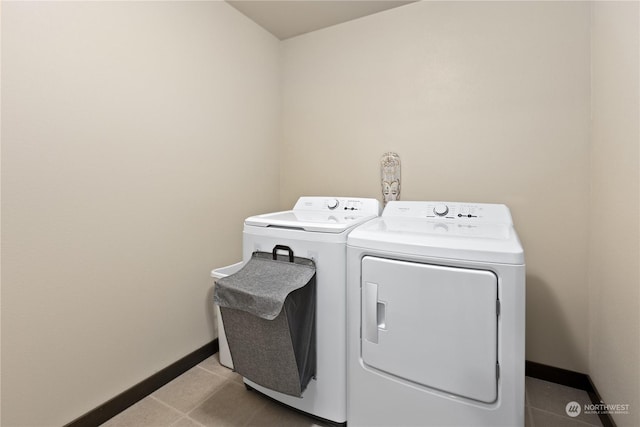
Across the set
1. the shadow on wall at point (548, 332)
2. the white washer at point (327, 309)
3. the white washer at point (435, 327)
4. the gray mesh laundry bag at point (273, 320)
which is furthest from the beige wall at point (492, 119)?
the gray mesh laundry bag at point (273, 320)

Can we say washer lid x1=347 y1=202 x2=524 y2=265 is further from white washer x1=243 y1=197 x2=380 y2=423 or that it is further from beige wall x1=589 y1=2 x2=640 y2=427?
beige wall x1=589 y1=2 x2=640 y2=427

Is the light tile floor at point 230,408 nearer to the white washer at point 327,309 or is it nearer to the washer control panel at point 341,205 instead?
the white washer at point 327,309

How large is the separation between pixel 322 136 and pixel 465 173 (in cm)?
110

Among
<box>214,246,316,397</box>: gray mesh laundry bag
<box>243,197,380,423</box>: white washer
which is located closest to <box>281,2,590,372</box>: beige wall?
<box>243,197,380,423</box>: white washer

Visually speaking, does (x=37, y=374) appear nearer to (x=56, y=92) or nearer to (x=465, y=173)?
(x=56, y=92)

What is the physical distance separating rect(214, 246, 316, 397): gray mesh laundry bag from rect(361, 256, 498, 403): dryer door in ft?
0.87

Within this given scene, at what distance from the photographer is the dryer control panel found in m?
1.53

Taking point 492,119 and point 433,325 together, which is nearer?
point 433,325

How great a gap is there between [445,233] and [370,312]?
46cm

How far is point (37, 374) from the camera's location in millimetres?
1194

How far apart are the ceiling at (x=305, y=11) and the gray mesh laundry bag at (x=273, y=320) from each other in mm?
1753

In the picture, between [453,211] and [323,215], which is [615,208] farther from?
[323,215]

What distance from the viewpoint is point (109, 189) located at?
141cm

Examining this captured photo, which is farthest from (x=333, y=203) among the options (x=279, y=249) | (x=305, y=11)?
(x=305, y=11)
